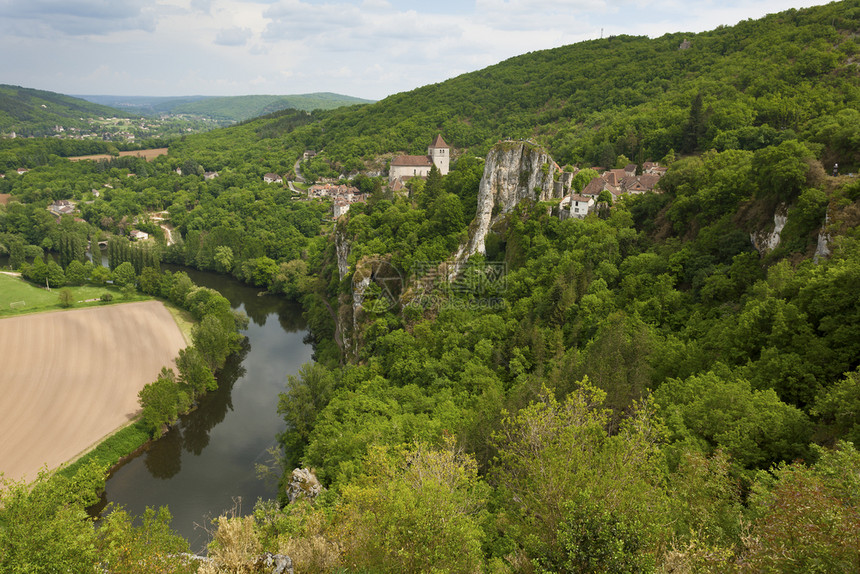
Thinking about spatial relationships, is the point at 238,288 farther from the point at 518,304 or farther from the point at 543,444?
the point at 543,444

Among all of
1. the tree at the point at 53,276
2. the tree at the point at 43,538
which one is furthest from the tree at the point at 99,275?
the tree at the point at 43,538

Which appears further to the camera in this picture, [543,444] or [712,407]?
[712,407]

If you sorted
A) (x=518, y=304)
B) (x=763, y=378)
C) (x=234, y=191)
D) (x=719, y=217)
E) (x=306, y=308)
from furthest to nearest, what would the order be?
(x=234, y=191) < (x=306, y=308) < (x=518, y=304) < (x=719, y=217) < (x=763, y=378)

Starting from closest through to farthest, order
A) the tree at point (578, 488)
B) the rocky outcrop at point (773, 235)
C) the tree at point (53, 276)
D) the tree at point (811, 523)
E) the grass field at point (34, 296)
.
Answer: the tree at point (811, 523) < the tree at point (578, 488) < the rocky outcrop at point (773, 235) < the grass field at point (34, 296) < the tree at point (53, 276)

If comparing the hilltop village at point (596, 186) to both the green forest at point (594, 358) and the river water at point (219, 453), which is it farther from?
the river water at point (219, 453)

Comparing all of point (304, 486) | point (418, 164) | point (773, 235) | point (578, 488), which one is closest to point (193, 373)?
point (304, 486)

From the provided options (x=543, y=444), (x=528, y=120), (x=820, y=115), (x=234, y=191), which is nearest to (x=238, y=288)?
(x=234, y=191)
